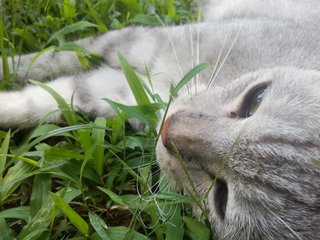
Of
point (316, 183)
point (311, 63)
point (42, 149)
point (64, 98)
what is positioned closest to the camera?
point (316, 183)

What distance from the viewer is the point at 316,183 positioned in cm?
117

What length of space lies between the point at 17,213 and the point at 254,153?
72 centimetres

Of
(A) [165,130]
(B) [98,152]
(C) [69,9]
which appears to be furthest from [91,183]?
A: (C) [69,9]

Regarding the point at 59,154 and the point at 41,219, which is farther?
the point at 59,154

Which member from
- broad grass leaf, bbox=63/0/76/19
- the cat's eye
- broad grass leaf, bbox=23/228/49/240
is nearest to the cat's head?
the cat's eye

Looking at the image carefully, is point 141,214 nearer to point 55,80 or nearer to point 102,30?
point 55,80

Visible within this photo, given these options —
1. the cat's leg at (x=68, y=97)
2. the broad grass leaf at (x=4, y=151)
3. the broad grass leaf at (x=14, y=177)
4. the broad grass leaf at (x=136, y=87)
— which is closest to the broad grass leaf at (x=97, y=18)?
the cat's leg at (x=68, y=97)

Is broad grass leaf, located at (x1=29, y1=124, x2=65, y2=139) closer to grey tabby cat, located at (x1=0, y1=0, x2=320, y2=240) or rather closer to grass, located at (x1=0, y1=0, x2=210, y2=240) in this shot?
grass, located at (x1=0, y1=0, x2=210, y2=240)

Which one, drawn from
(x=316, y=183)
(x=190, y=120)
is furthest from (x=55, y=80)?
(x=316, y=183)

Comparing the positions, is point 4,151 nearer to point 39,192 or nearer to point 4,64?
point 39,192

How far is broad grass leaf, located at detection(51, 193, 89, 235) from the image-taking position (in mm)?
1291

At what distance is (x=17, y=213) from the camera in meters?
1.39

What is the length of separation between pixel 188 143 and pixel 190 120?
0.26 feet

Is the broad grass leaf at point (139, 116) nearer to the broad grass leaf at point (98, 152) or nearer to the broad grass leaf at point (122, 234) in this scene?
the broad grass leaf at point (98, 152)
